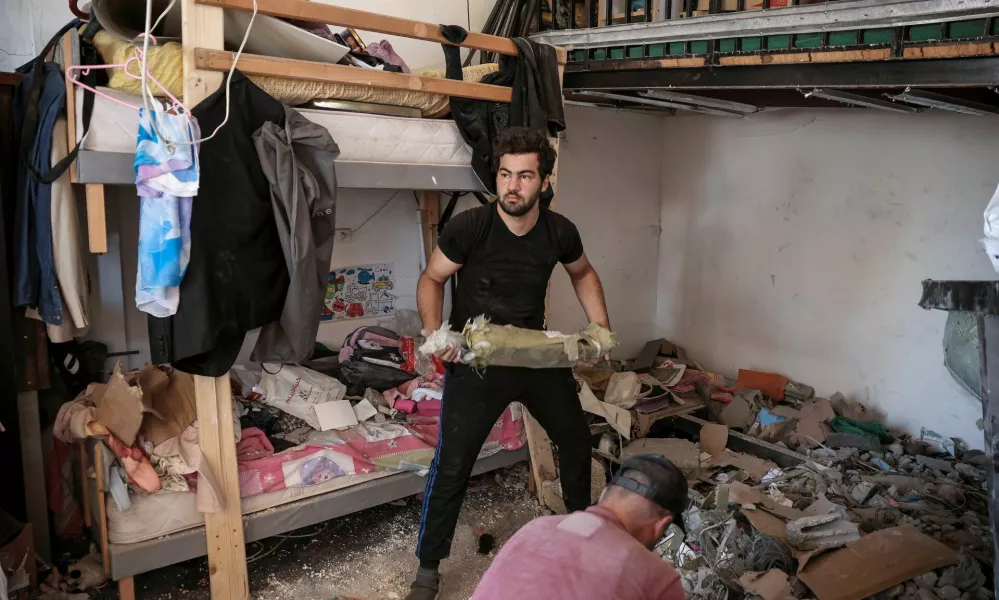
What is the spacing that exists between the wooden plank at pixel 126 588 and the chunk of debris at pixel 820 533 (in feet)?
8.02

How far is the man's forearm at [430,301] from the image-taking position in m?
2.63

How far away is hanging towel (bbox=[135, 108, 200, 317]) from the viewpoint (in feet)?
7.09

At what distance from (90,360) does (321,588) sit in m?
1.39

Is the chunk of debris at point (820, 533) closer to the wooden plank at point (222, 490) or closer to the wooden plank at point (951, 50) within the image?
the wooden plank at point (951, 50)

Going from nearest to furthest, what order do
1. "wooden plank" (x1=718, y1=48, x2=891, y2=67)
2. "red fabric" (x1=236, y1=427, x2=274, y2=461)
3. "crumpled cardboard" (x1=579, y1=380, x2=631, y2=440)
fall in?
"wooden plank" (x1=718, y1=48, x2=891, y2=67) < "red fabric" (x1=236, y1=427, x2=274, y2=461) < "crumpled cardboard" (x1=579, y1=380, x2=631, y2=440)

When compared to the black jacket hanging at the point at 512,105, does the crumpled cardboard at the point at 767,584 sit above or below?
below

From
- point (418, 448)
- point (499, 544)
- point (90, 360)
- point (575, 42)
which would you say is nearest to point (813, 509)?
point (499, 544)

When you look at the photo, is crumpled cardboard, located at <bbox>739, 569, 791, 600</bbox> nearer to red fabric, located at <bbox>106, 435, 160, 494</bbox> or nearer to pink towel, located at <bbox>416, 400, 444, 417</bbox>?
pink towel, located at <bbox>416, 400, 444, 417</bbox>

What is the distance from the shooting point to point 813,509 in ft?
9.90

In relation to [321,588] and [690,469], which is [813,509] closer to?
[690,469]

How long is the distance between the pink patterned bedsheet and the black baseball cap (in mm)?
1622

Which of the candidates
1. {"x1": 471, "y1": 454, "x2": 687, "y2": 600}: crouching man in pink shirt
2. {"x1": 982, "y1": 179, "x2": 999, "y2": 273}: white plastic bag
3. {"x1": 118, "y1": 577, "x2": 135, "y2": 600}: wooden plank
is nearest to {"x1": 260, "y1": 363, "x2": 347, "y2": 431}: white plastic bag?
{"x1": 118, "y1": 577, "x2": 135, "y2": 600}: wooden plank

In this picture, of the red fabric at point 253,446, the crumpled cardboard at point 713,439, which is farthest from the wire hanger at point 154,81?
the crumpled cardboard at point 713,439

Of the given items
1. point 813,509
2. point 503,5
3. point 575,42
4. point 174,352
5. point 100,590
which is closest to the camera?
point 174,352
